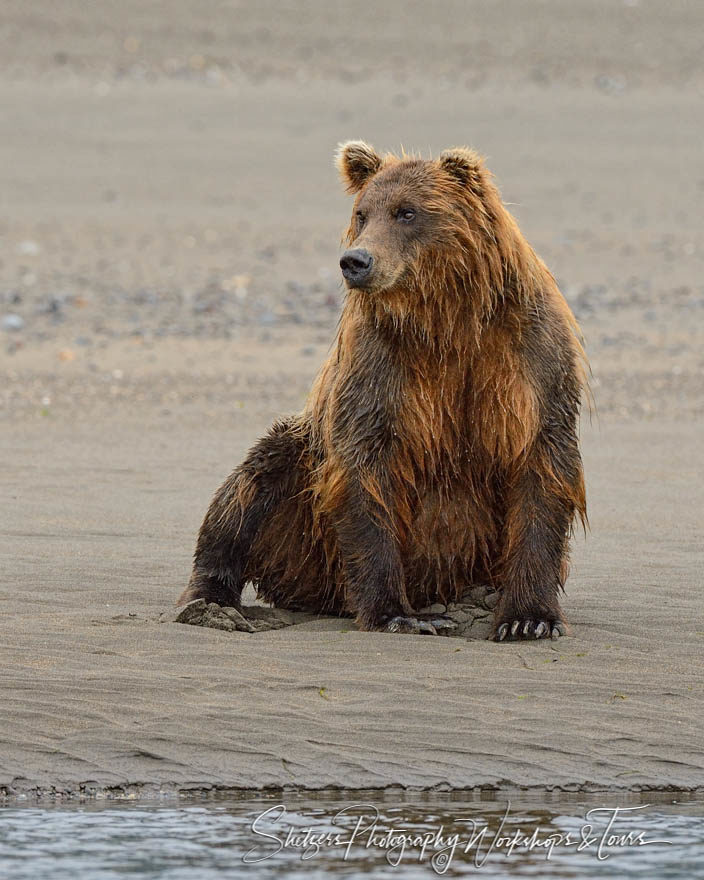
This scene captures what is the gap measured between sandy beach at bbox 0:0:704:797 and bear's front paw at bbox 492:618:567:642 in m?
0.11

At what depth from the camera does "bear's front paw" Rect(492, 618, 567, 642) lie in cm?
701

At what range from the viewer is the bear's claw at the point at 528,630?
7.01 meters

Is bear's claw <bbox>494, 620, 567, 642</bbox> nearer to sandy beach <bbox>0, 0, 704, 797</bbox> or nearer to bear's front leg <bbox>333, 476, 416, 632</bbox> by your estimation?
sandy beach <bbox>0, 0, 704, 797</bbox>

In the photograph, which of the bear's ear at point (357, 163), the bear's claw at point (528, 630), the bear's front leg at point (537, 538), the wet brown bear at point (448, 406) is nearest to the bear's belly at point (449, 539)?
the wet brown bear at point (448, 406)

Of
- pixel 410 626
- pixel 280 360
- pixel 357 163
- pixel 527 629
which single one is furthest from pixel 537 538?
pixel 280 360

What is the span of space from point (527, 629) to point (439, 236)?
159cm

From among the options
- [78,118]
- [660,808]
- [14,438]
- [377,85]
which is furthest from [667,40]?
[660,808]

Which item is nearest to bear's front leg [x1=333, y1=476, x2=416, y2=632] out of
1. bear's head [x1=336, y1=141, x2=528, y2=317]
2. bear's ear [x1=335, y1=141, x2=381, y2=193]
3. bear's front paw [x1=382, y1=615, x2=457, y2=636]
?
bear's front paw [x1=382, y1=615, x2=457, y2=636]

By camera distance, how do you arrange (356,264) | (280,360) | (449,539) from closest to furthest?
Result: 1. (356,264)
2. (449,539)
3. (280,360)

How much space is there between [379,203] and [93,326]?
9.86 meters

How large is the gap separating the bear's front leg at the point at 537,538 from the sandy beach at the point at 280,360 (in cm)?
20

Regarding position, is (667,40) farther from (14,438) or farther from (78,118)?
(14,438)

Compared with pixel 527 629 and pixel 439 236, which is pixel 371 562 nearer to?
pixel 527 629

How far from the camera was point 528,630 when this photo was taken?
7.00m
